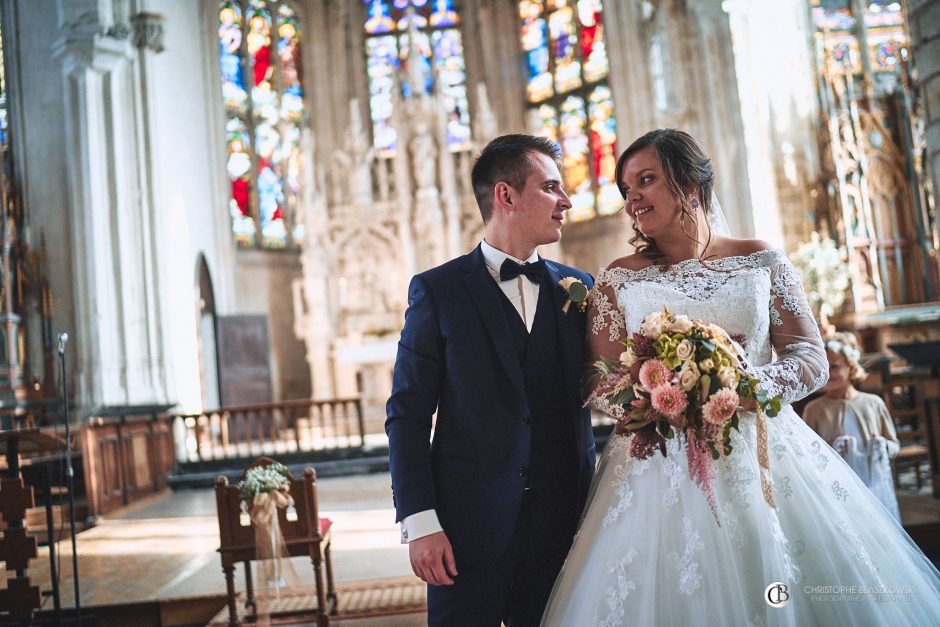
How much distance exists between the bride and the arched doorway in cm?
1281

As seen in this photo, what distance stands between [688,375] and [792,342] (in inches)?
20.9

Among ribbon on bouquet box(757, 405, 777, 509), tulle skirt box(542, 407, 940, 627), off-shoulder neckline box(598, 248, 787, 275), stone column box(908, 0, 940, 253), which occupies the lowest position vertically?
tulle skirt box(542, 407, 940, 627)

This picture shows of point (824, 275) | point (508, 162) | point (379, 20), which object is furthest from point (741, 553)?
point (379, 20)

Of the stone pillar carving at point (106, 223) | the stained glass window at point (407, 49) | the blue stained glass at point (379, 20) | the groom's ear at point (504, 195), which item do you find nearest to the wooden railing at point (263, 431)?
the stone pillar carving at point (106, 223)

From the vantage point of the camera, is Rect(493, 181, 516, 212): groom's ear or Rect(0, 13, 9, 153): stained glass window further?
Rect(0, 13, 9, 153): stained glass window

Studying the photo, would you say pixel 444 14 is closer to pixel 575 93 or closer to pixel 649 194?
pixel 575 93

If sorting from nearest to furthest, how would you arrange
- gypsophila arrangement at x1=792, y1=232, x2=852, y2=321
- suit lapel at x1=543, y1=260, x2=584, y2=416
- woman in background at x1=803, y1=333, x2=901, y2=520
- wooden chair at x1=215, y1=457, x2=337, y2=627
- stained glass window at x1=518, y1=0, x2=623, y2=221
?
suit lapel at x1=543, y1=260, x2=584, y2=416 < wooden chair at x1=215, y1=457, x2=337, y2=627 < woman in background at x1=803, y1=333, x2=901, y2=520 < gypsophila arrangement at x1=792, y1=232, x2=852, y2=321 < stained glass window at x1=518, y1=0, x2=623, y2=221

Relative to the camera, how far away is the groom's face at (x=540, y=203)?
6.88ft

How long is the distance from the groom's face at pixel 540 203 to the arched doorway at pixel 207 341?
41.7 feet

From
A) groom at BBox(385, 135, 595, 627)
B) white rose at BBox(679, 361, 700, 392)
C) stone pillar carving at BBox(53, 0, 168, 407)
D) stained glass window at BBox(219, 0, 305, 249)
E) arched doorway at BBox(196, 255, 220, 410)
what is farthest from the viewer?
stained glass window at BBox(219, 0, 305, 249)

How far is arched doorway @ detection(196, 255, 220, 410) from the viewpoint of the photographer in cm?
1418

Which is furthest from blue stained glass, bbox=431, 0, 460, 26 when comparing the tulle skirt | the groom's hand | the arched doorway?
the groom's hand

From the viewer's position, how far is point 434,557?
76.4 inches

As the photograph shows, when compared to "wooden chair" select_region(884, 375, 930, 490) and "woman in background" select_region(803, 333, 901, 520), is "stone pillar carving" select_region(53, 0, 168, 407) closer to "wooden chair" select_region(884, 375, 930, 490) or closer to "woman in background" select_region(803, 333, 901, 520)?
"wooden chair" select_region(884, 375, 930, 490)
